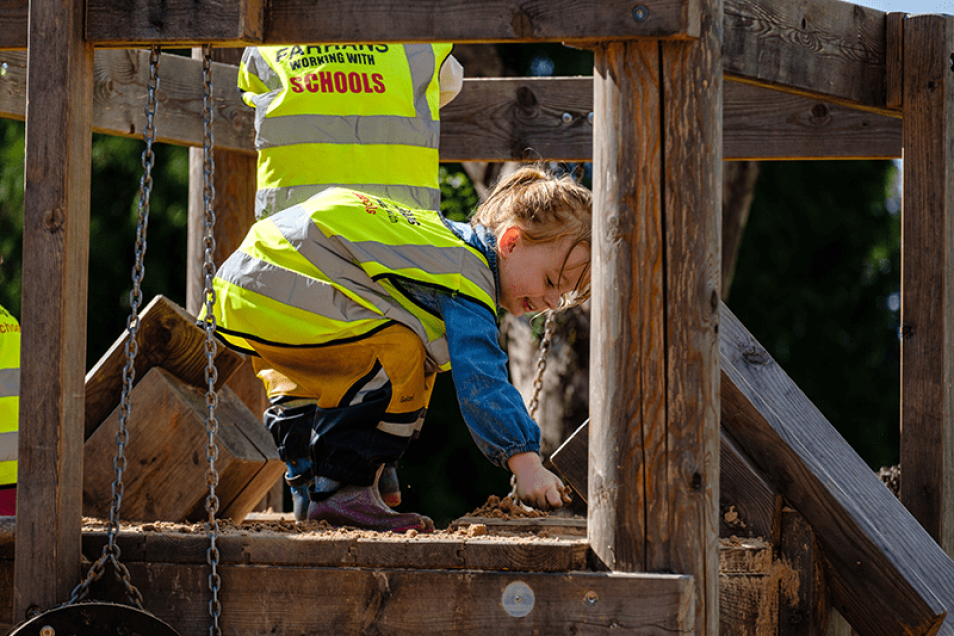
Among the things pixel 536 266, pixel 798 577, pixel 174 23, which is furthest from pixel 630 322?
pixel 174 23

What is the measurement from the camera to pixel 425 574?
252cm

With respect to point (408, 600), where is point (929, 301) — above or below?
above

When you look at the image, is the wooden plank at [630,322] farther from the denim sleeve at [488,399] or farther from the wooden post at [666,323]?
the denim sleeve at [488,399]

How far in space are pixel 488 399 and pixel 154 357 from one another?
1322mm

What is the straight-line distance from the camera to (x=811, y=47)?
123 inches

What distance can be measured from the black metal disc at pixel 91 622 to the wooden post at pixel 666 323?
0.98 m

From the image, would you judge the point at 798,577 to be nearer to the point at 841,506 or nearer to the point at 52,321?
the point at 841,506

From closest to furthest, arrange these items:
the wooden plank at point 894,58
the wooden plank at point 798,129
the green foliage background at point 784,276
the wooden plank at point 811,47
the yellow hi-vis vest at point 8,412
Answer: the wooden plank at point 811,47 → the wooden plank at point 894,58 → the yellow hi-vis vest at point 8,412 → the wooden plank at point 798,129 → the green foliage background at point 784,276

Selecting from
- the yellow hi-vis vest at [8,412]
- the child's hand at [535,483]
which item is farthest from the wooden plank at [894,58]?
the yellow hi-vis vest at [8,412]

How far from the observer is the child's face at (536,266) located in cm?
311

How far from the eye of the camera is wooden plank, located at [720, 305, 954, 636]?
3.04m

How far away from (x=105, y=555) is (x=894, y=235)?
35.0ft

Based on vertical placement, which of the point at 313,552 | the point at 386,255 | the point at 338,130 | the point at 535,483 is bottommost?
the point at 313,552

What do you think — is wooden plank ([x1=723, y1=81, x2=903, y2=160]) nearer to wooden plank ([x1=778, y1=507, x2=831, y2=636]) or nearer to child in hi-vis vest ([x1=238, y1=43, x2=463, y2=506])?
child in hi-vis vest ([x1=238, y1=43, x2=463, y2=506])
